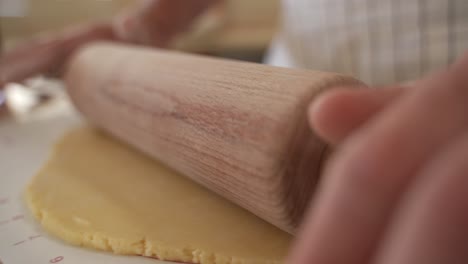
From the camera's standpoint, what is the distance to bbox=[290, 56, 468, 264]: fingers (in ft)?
0.89

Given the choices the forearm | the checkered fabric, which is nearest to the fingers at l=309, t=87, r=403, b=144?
the checkered fabric

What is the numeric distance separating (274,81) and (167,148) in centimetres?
20

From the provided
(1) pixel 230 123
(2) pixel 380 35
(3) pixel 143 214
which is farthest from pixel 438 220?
(2) pixel 380 35

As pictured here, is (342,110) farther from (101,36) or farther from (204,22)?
(204,22)

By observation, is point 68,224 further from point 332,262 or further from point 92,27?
point 92,27

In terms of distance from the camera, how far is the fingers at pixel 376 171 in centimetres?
27

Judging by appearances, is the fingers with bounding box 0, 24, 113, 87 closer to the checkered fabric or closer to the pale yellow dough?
the pale yellow dough

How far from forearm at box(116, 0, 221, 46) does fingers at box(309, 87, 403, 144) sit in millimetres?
856

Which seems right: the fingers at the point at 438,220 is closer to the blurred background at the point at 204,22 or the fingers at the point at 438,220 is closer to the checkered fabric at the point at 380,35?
the checkered fabric at the point at 380,35

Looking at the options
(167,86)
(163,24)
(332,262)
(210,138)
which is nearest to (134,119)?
(167,86)

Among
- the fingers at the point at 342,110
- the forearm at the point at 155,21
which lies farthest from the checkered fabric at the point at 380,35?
the fingers at the point at 342,110

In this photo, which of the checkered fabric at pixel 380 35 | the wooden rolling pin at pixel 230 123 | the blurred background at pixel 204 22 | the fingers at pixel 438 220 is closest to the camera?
the fingers at pixel 438 220

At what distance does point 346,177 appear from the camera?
0.27 m

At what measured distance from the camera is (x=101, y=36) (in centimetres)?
110
